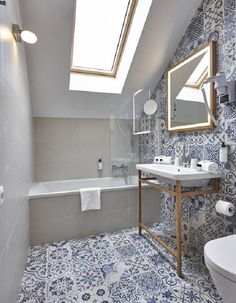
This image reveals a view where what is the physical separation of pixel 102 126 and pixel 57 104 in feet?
2.75

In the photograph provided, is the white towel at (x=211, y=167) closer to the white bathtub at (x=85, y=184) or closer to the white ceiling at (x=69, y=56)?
the white bathtub at (x=85, y=184)

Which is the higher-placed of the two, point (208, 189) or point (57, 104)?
point (57, 104)

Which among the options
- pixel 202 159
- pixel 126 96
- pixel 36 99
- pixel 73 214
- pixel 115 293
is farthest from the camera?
pixel 126 96

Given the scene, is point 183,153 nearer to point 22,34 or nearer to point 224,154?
point 224,154

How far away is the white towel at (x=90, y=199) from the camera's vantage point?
2.29 metres

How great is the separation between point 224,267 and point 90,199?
164 cm

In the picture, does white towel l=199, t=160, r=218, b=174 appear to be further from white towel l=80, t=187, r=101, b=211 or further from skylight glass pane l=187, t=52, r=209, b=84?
white towel l=80, t=187, r=101, b=211

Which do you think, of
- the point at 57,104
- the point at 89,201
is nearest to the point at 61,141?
the point at 57,104

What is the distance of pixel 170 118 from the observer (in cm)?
237

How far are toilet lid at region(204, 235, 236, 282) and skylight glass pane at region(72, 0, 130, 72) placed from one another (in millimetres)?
2421

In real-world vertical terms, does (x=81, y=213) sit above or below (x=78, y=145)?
below

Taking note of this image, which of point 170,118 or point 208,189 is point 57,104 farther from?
point 208,189

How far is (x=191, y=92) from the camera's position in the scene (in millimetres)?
2051

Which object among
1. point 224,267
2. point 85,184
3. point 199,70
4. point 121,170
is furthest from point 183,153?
point 85,184
